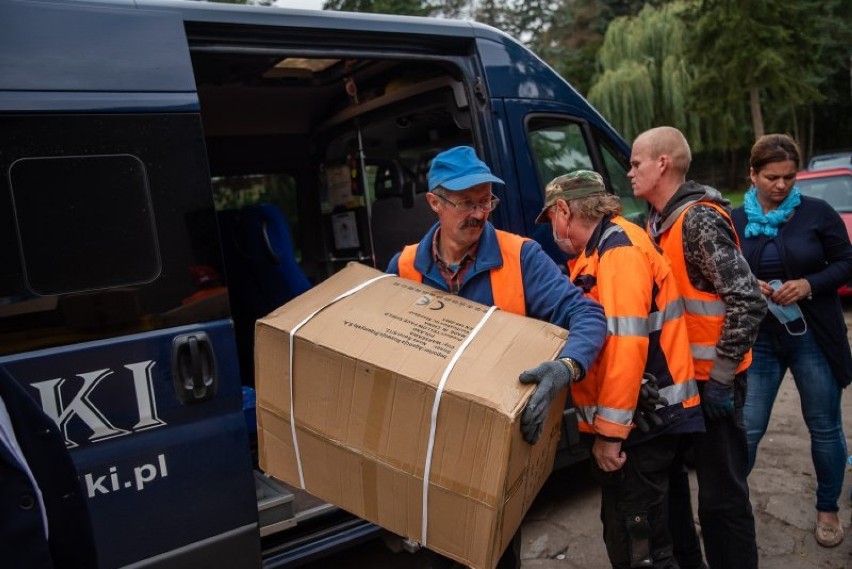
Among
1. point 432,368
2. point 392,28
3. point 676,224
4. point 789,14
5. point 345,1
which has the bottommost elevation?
point 432,368

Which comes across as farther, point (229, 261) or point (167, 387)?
point (229, 261)

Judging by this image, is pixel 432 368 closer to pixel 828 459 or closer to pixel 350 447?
pixel 350 447

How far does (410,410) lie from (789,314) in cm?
196

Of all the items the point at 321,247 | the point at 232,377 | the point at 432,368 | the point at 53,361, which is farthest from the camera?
the point at 321,247

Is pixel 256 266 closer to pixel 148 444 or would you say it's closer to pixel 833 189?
pixel 148 444

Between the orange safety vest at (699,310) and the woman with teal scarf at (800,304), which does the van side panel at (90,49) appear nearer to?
the orange safety vest at (699,310)

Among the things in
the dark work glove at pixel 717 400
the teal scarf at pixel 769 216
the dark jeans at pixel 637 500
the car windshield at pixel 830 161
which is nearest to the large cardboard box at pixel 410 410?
the dark jeans at pixel 637 500

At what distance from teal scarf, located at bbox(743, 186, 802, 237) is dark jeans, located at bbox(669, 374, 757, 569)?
88cm

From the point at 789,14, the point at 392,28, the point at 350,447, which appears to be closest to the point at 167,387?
the point at 350,447

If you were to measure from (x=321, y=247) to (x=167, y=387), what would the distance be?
128 inches

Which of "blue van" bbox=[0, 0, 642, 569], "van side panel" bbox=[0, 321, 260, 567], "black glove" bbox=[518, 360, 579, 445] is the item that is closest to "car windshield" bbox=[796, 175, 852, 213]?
"blue van" bbox=[0, 0, 642, 569]

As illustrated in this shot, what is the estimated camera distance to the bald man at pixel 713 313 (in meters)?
2.23

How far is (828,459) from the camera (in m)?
3.03

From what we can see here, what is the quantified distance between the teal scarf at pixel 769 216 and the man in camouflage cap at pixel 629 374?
3.60ft
